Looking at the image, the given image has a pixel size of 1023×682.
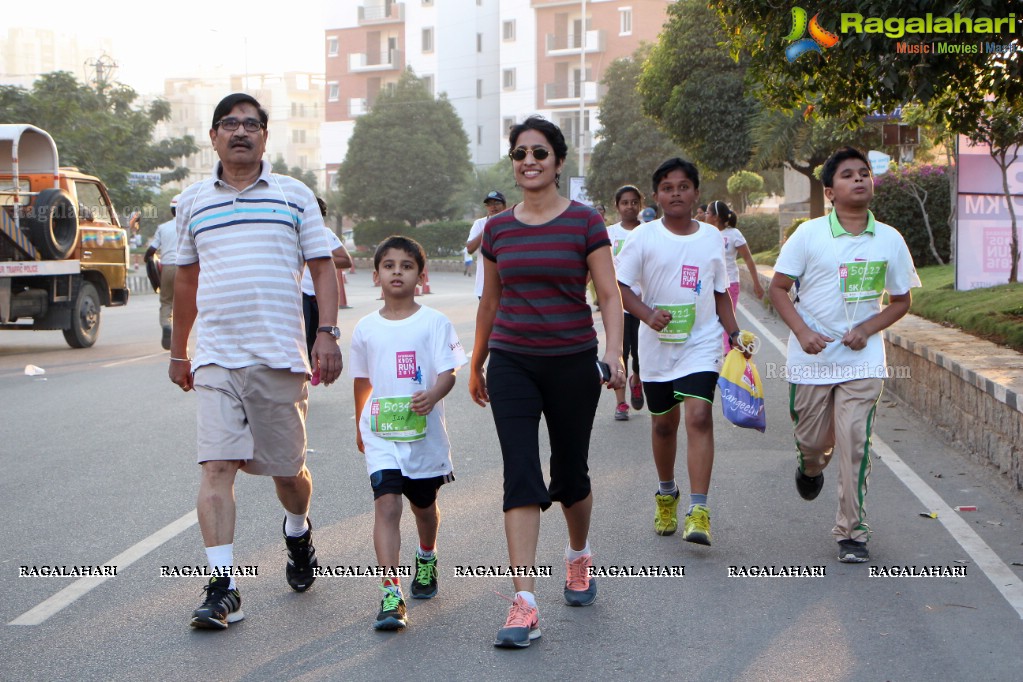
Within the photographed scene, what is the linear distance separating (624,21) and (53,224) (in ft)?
195

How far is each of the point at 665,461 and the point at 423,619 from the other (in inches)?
72.1

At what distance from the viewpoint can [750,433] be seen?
380 inches

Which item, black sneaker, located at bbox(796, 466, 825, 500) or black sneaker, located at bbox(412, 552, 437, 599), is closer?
black sneaker, located at bbox(412, 552, 437, 599)

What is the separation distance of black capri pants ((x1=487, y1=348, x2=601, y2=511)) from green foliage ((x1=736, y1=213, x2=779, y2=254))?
37.5m

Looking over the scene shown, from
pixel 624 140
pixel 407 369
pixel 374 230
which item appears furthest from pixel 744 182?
pixel 407 369

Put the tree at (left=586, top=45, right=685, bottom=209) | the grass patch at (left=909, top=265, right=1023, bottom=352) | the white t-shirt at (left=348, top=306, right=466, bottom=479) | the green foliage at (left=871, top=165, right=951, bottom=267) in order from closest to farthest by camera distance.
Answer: the white t-shirt at (left=348, top=306, right=466, bottom=479) < the grass patch at (left=909, top=265, right=1023, bottom=352) < the green foliage at (left=871, top=165, right=951, bottom=267) < the tree at (left=586, top=45, right=685, bottom=209)

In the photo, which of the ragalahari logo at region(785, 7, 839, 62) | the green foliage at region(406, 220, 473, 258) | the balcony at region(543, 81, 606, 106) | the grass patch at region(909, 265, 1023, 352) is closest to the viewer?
the ragalahari logo at region(785, 7, 839, 62)

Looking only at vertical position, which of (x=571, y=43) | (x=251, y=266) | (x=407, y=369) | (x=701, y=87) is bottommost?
(x=407, y=369)

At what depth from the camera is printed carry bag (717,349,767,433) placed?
640cm

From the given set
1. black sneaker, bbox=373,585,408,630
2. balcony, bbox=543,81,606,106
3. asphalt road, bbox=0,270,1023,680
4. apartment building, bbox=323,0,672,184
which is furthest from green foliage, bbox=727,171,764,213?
black sneaker, bbox=373,585,408,630

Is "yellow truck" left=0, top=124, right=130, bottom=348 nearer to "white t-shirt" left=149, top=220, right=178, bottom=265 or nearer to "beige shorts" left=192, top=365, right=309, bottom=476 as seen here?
"white t-shirt" left=149, top=220, right=178, bottom=265

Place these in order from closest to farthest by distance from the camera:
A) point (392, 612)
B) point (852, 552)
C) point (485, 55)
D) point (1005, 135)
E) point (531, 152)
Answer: point (392, 612)
point (531, 152)
point (852, 552)
point (1005, 135)
point (485, 55)

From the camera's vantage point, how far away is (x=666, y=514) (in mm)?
6363

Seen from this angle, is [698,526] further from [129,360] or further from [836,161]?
[129,360]
